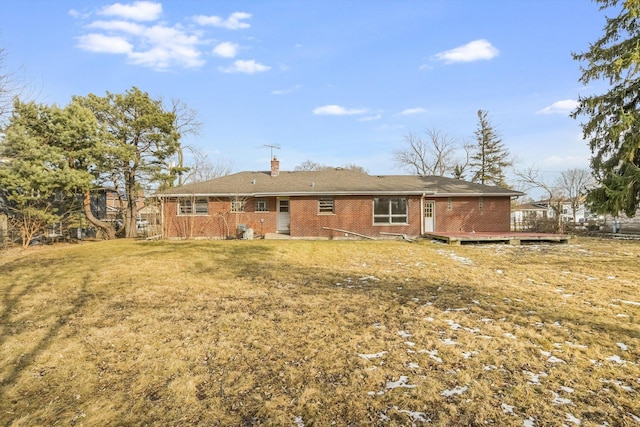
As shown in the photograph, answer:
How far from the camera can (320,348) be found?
4328 millimetres

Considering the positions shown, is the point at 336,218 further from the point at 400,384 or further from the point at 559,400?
the point at 559,400

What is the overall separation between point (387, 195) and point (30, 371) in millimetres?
16107

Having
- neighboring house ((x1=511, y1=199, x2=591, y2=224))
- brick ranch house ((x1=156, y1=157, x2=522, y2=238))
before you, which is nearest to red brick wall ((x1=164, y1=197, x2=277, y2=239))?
brick ranch house ((x1=156, y1=157, x2=522, y2=238))

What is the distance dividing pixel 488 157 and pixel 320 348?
3430 centimetres

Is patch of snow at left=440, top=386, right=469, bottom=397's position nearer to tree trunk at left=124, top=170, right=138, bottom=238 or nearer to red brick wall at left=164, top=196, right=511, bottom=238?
red brick wall at left=164, top=196, right=511, bottom=238

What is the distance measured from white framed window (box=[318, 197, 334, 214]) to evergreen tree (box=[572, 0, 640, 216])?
11.1 meters

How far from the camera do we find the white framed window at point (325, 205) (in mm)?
18203

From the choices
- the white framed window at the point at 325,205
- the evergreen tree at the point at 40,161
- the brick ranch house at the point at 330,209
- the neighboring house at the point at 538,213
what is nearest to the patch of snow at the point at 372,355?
the brick ranch house at the point at 330,209

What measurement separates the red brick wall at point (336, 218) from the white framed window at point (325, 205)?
0.68ft

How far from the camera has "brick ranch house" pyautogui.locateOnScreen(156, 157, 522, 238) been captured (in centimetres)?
1808

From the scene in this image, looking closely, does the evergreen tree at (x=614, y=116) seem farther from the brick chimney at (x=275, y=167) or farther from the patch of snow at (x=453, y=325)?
the brick chimney at (x=275, y=167)

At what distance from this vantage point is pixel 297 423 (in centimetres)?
286

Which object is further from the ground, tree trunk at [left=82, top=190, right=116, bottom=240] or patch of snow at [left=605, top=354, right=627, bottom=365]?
tree trunk at [left=82, top=190, right=116, bottom=240]

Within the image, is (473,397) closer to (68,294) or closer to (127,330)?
(127,330)
